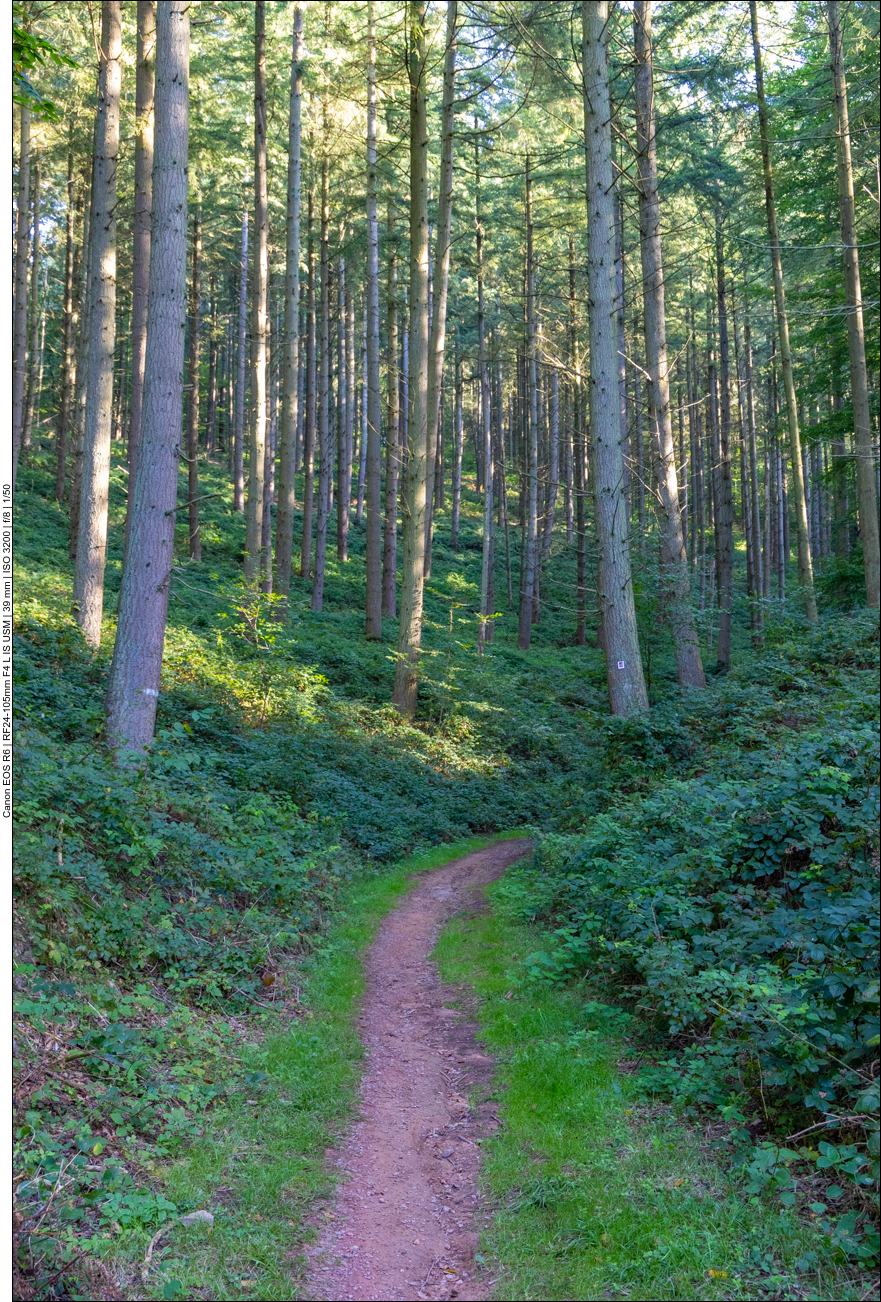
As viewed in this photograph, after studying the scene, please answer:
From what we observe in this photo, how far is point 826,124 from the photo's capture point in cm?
1770

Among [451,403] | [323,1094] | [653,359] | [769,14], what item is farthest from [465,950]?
[451,403]

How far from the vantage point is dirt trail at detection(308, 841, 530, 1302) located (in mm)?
3484

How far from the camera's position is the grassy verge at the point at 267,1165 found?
3330mm

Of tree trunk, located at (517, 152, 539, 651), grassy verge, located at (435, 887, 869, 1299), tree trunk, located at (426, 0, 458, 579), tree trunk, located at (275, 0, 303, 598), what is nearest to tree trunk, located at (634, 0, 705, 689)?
tree trunk, located at (426, 0, 458, 579)

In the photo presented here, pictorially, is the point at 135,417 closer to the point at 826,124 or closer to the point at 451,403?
the point at 826,124

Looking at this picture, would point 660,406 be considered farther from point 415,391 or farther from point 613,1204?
point 613,1204

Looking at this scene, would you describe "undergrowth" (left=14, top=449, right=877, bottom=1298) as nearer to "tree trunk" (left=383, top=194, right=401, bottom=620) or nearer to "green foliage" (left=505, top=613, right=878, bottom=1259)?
"green foliage" (left=505, top=613, right=878, bottom=1259)

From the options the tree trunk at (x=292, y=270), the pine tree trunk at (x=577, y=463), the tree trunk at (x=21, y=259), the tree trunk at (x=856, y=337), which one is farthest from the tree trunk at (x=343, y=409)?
the tree trunk at (x=856, y=337)

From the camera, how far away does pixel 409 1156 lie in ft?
14.8

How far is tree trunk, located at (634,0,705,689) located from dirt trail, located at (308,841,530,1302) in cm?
853

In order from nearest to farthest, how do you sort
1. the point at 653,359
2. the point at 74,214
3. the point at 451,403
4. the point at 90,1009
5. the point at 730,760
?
the point at 90,1009 < the point at 730,760 < the point at 653,359 < the point at 74,214 < the point at 451,403

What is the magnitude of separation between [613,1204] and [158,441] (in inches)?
293

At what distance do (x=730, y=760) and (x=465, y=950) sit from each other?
3294 mm

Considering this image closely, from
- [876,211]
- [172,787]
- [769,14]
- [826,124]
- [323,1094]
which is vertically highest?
[769,14]
